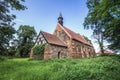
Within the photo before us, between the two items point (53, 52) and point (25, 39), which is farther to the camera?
point (25, 39)

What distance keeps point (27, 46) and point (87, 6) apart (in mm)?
34106

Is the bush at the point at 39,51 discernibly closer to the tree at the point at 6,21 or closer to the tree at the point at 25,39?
the tree at the point at 6,21

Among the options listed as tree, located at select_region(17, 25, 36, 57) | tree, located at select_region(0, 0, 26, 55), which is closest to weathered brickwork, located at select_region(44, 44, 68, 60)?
tree, located at select_region(0, 0, 26, 55)

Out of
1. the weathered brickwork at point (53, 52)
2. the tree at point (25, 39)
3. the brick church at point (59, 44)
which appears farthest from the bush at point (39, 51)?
the tree at point (25, 39)

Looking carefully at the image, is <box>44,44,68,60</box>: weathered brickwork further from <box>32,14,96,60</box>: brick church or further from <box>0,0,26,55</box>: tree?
<box>0,0,26,55</box>: tree

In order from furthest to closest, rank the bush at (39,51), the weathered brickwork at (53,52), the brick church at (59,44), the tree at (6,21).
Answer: the bush at (39,51), the brick church at (59,44), the weathered brickwork at (53,52), the tree at (6,21)

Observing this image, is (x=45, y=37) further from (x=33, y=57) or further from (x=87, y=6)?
(x=87, y=6)

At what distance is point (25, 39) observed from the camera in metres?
52.7

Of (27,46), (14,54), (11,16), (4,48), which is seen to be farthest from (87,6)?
(14,54)

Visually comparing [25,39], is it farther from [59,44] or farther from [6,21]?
[6,21]

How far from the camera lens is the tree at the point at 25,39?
164 feet

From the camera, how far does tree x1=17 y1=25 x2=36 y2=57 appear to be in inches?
1971

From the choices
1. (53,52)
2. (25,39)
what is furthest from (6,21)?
(25,39)

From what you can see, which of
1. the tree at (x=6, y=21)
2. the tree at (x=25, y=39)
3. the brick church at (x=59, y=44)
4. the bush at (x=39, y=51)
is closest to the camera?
the tree at (x=6, y=21)
